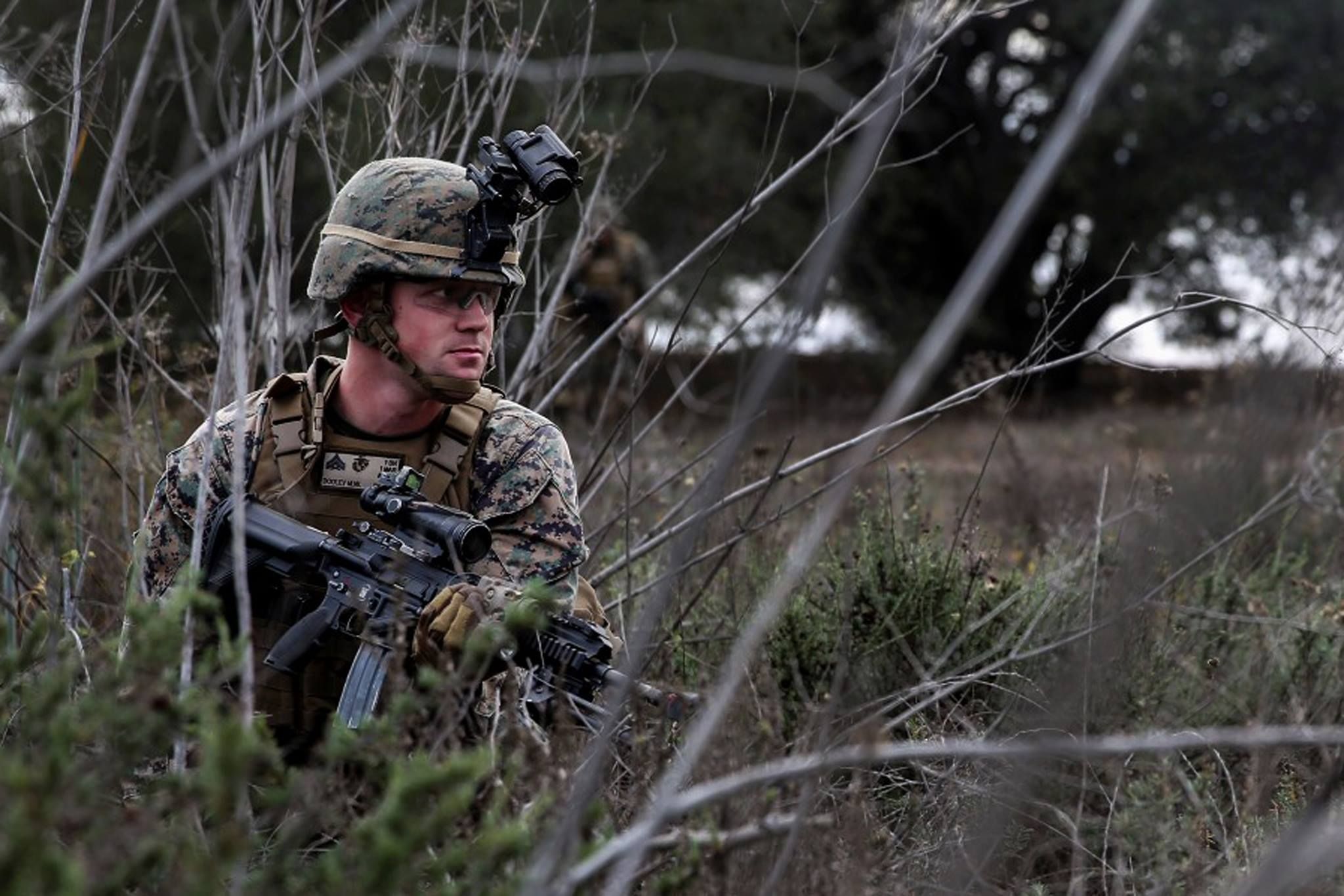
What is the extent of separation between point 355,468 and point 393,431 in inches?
4.1

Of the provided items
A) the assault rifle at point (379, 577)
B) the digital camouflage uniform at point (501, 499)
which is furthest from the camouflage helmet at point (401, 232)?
the assault rifle at point (379, 577)

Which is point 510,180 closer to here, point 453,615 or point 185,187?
point 453,615

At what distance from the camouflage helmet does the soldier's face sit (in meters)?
0.04

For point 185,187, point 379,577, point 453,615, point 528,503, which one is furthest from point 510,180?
point 185,187

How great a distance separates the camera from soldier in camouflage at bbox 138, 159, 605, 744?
331 centimetres

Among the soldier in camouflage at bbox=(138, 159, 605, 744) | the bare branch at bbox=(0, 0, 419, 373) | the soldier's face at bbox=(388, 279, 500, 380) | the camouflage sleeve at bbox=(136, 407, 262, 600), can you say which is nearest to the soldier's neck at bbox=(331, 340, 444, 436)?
the soldier in camouflage at bbox=(138, 159, 605, 744)

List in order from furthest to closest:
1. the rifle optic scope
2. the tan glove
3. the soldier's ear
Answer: the soldier's ear
the rifle optic scope
the tan glove

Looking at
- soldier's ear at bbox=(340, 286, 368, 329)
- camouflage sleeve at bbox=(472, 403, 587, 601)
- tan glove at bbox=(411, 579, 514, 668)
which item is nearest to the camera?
tan glove at bbox=(411, 579, 514, 668)

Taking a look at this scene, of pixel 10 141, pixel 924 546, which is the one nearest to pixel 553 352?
pixel 924 546

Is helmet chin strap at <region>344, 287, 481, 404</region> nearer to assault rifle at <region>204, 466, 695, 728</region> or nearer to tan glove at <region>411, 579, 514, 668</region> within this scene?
assault rifle at <region>204, 466, 695, 728</region>

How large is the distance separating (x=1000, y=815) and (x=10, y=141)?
526 centimetres

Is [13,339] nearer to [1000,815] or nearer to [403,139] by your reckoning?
[1000,815]

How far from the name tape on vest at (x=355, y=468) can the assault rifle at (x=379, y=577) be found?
132 millimetres

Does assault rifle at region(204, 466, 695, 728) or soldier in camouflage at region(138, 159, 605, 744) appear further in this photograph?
soldier in camouflage at region(138, 159, 605, 744)
